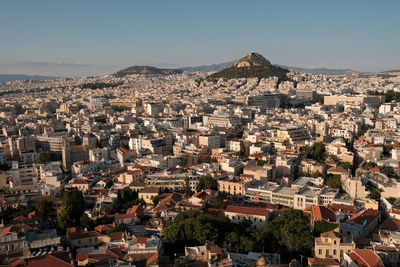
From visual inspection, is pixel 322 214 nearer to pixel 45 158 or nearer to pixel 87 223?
pixel 87 223

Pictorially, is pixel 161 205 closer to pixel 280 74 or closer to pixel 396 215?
pixel 396 215

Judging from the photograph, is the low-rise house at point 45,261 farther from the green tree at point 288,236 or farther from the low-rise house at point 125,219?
the green tree at point 288,236

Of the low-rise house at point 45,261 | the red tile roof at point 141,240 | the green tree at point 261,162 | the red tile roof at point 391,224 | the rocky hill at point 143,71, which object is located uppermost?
the rocky hill at point 143,71

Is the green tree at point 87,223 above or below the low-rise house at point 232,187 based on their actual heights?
below

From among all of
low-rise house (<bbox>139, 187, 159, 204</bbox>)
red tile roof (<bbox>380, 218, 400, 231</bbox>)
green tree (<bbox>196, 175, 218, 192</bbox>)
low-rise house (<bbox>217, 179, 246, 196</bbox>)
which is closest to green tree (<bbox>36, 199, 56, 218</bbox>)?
low-rise house (<bbox>139, 187, 159, 204</bbox>)

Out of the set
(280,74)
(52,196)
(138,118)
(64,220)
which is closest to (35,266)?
(64,220)

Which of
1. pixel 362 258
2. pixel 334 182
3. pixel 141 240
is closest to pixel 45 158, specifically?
pixel 141 240

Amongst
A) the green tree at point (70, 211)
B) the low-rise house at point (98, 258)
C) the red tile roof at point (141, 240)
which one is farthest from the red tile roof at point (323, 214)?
the green tree at point (70, 211)
